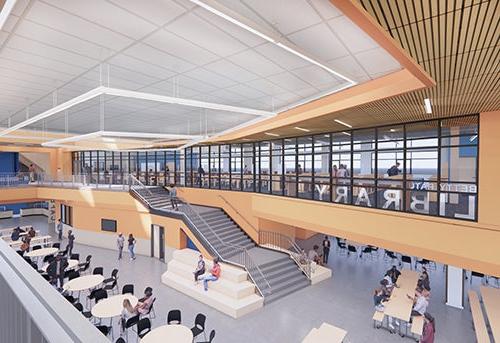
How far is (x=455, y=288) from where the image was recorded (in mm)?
10875

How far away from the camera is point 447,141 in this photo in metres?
9.77

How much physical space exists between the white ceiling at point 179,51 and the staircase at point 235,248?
287 inches

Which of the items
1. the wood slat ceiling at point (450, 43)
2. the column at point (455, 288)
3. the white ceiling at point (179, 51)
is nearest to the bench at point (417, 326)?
the column at point (455, 288)

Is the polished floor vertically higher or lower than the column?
lower

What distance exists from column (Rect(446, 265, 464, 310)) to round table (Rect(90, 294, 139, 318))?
11.6m

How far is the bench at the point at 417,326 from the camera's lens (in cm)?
827

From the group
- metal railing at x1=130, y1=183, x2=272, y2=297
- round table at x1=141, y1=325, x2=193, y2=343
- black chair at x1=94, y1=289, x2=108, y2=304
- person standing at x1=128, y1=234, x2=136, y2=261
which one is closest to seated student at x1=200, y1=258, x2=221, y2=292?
metal railing at x1=130, y1=183, x2=272, y2=297

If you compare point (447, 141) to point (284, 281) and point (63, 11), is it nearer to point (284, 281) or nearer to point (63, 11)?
point (284, 281)

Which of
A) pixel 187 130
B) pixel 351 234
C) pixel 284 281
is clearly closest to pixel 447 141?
pixel 351 234

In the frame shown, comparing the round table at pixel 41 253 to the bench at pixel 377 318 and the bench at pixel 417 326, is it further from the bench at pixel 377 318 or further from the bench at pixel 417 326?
the bench at pixel 417 326

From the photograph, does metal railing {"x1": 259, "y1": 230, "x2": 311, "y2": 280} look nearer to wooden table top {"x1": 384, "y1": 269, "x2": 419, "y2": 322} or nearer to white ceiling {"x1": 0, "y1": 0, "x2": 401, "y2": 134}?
wooden table top {"x1": 384, "y1": 269, "x2": 419, "y2": 322}

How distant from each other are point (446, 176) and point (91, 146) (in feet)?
62.7

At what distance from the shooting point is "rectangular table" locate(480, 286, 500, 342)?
7.85 m

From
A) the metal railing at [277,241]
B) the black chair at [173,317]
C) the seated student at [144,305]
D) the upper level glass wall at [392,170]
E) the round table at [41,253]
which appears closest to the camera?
the upper level glass wall at [392,170]
